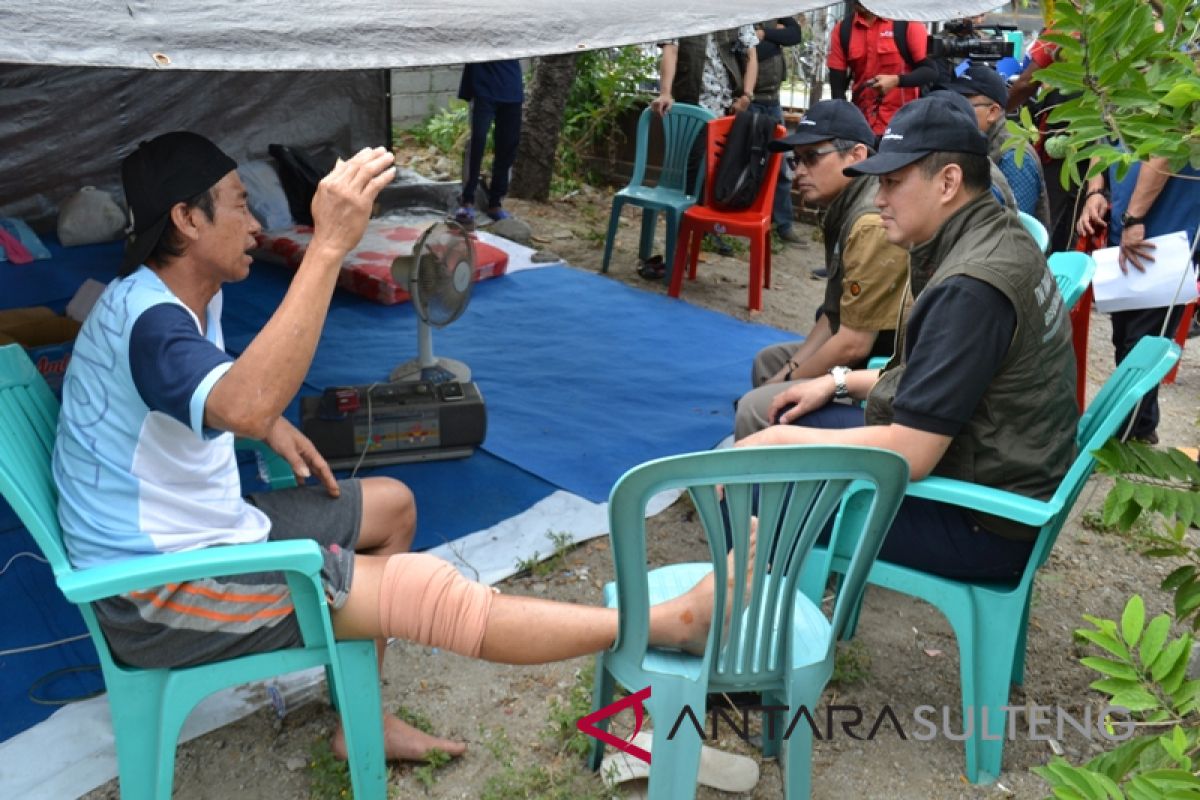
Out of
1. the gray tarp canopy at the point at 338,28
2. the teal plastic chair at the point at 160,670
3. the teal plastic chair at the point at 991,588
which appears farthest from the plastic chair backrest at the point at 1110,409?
the teal plastic chair at the point at 160,670

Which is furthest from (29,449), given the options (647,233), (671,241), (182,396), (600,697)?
(647,233)

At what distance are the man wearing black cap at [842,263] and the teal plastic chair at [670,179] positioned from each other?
2693mm

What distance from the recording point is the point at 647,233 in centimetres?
675

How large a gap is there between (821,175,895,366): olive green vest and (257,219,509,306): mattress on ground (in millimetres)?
2435

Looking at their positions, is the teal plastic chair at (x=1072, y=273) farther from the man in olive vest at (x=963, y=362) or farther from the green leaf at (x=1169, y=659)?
the green leaf at (x=1169, y=659)

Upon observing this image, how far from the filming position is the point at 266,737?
265 centimetres

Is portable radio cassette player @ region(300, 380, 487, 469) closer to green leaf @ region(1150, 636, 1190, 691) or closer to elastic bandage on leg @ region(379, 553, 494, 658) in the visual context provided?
elastic bandage on leg @ region(379, 553, 494, 658)

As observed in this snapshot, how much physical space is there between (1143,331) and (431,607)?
10.7 feet

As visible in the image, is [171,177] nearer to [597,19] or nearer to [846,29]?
[597,19]

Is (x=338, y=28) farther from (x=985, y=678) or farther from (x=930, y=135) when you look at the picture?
(x=985, y=678)

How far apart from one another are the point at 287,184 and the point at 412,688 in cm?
469

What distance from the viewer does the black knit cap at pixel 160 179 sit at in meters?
2.21

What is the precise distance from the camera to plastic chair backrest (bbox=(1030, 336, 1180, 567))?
7.86 ft

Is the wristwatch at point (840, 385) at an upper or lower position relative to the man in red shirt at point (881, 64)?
lower
